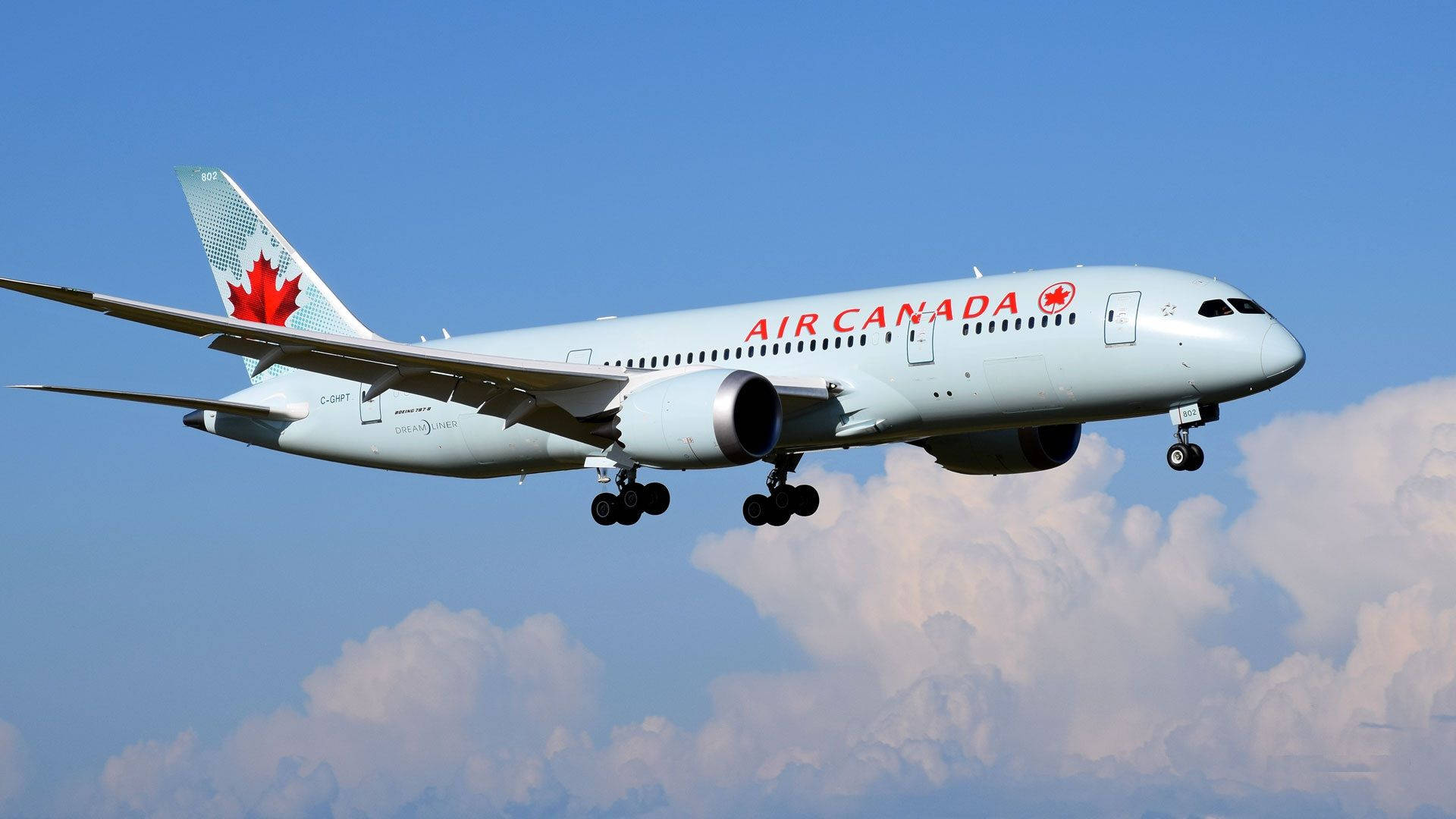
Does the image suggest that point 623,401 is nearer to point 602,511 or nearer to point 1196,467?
point 602,511

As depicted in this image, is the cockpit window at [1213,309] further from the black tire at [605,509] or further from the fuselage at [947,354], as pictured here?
the black tire at [605,509]

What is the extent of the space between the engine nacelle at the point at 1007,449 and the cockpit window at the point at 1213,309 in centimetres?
818

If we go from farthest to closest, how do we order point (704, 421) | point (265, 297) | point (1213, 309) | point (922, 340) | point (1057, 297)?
point (265, 297) → point (922, 340) → point (704, 421) → point (1057, 297) → point (1213, 309)

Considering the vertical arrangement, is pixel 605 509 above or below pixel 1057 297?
below

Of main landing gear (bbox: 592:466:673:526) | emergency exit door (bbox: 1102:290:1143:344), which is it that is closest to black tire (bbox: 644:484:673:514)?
main landing gear (bbox: 592:466:673:526)

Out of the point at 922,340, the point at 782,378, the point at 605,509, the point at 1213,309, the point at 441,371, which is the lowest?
the point at 605,509

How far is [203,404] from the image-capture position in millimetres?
45781

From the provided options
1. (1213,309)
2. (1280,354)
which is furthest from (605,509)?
(1280,354)

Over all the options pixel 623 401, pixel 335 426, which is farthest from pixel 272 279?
pixel 623 401

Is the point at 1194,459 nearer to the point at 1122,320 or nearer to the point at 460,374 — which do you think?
the point at 1122,320

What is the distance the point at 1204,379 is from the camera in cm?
3703

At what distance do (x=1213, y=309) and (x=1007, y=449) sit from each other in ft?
30.4

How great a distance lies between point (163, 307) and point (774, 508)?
16.0 meters

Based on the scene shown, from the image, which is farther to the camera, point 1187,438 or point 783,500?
point 783,500
